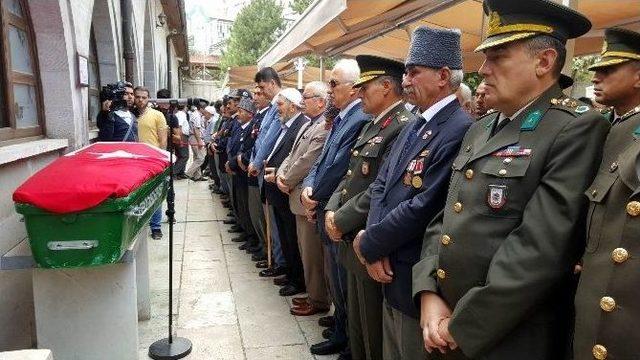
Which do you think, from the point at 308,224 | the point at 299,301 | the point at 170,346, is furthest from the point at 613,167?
the point at 299,301

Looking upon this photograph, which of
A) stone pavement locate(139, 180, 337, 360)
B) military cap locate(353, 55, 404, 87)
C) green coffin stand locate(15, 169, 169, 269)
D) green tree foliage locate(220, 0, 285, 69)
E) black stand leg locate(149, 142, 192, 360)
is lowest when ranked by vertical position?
stone pavement locate(139, 180, 337, 360)

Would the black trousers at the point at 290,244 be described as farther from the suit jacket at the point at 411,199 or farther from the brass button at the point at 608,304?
the brass button at the point at 608,304

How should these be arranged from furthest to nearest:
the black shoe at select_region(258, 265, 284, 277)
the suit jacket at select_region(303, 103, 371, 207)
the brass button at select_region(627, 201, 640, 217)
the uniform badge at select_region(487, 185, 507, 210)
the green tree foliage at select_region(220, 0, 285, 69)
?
the green tree foliage at select_region(220, 0, 285, 69)
the black shoe at select_region(258, 265, 284, 277)
the suit jacket at select_region(303, 103, 371, 207)
the uniform badge at select_region(487, 185, 507, 210)
the brass button at select_region(627, 201, 640, 217)

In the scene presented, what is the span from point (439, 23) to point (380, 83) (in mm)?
3087

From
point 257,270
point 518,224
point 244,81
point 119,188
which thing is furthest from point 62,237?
point 244,81

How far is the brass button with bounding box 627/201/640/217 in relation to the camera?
3.51 feet

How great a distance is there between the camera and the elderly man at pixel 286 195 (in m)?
4.31

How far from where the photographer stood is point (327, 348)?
3207 mm

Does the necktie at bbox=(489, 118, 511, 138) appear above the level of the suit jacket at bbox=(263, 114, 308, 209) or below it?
above

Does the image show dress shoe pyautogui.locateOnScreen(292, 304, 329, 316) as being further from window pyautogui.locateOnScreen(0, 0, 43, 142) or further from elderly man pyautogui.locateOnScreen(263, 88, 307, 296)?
window pyautogui.locateOnScreen(0, 0, 43, 142)

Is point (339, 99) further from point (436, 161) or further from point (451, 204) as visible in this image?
point (451, 204)

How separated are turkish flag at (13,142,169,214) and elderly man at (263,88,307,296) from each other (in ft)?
4.93

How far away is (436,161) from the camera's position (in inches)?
77.4

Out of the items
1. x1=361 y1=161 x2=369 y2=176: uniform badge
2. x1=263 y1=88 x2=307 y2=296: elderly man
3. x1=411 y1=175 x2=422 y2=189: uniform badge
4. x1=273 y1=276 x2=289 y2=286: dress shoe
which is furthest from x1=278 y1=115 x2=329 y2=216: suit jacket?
x1=411 y1=175 x2=422 y2=189: uniform badge
